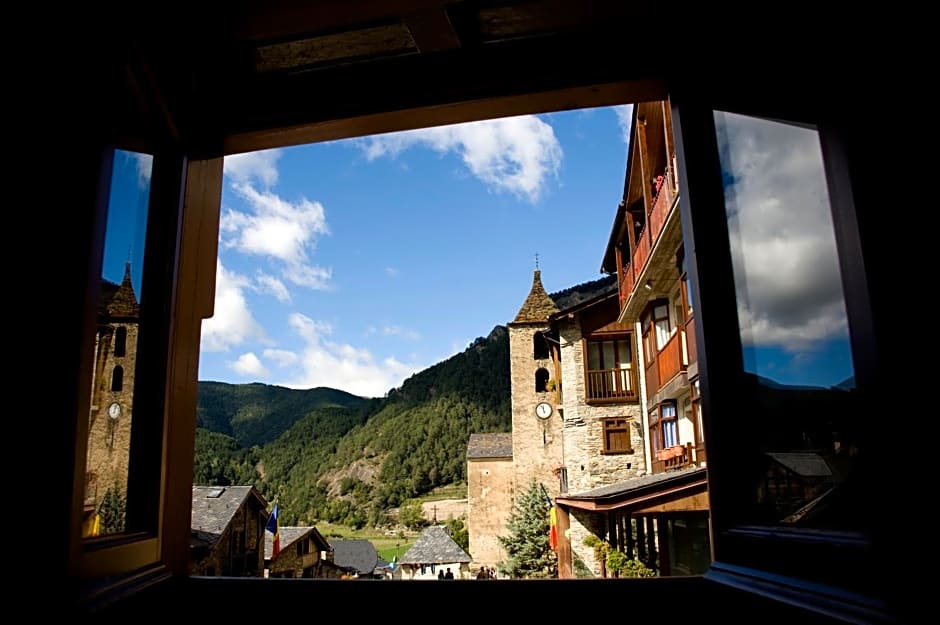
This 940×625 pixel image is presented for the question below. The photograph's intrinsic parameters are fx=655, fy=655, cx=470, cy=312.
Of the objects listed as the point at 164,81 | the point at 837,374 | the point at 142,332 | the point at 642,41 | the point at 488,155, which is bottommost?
the point at 837,374

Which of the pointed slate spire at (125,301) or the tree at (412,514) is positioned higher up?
the pointed slate spire at (125,301)

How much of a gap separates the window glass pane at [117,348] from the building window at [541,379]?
2248cm

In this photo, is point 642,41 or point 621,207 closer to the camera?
point 642,41

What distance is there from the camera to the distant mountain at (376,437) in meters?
48.8

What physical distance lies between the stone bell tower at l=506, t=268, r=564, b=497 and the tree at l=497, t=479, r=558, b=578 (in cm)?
136

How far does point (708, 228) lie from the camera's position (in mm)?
1582

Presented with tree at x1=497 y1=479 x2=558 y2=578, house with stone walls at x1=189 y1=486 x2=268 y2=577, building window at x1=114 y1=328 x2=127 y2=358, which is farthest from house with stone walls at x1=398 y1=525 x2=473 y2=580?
building window at x1=114 y1=328 x2=127 y2=358

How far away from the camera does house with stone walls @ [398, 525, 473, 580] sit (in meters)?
23.8

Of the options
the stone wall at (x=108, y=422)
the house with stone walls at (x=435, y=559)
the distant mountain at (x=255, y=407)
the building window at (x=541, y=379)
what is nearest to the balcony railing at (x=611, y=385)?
the building window at (x=541, y=379)

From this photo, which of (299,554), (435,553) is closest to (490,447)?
(435,553)

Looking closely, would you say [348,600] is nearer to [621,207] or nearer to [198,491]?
[621,207]

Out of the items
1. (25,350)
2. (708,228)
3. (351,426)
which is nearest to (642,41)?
(708,228)

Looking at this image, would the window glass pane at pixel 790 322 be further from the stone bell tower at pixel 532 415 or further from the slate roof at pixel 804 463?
the stone bell tower at pixel 532 415

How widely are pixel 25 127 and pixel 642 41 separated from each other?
4.95 feet
